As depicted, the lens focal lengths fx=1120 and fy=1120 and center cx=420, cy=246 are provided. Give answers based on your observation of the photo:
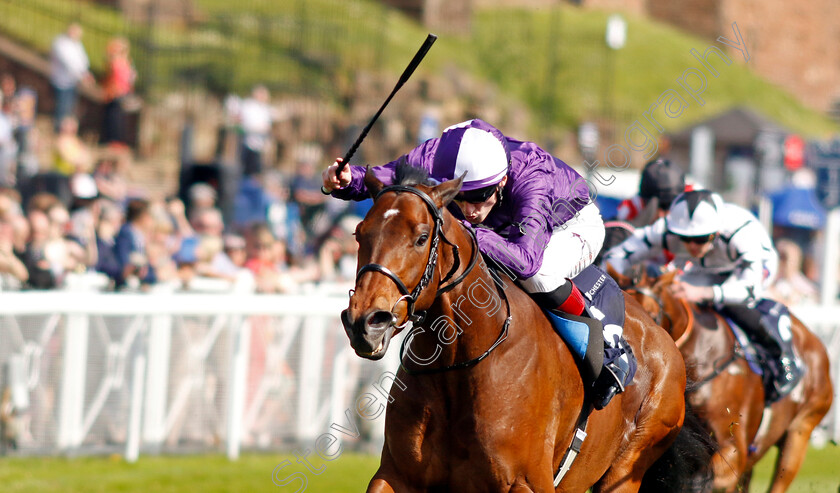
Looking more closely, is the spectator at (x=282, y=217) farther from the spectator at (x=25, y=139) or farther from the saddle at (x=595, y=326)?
the saddle at (x=595, y=326)

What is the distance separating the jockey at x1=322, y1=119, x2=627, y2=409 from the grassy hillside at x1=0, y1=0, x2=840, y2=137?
13563mm

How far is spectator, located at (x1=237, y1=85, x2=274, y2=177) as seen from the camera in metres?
14.5

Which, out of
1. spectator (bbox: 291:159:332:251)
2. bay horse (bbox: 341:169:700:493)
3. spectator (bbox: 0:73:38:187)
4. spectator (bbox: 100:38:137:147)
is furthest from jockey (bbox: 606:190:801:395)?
spectator (bbox: 100:38:137:147)

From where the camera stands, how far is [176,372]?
8.10 m

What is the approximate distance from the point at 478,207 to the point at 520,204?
17 centimetres

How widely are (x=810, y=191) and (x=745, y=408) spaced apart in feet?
31.0

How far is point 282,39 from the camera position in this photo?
2133 cm

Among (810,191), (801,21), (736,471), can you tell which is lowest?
(736,471)

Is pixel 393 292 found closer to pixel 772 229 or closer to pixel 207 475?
pixel 207 475

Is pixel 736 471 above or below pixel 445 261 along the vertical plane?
below

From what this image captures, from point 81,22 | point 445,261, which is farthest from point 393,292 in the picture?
point 81,22

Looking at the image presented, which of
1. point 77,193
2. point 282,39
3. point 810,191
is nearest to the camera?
point 77,193

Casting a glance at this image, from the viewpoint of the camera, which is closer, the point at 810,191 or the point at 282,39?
the point at 810,191

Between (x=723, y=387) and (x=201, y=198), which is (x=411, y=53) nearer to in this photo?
(x=201, y=198)
